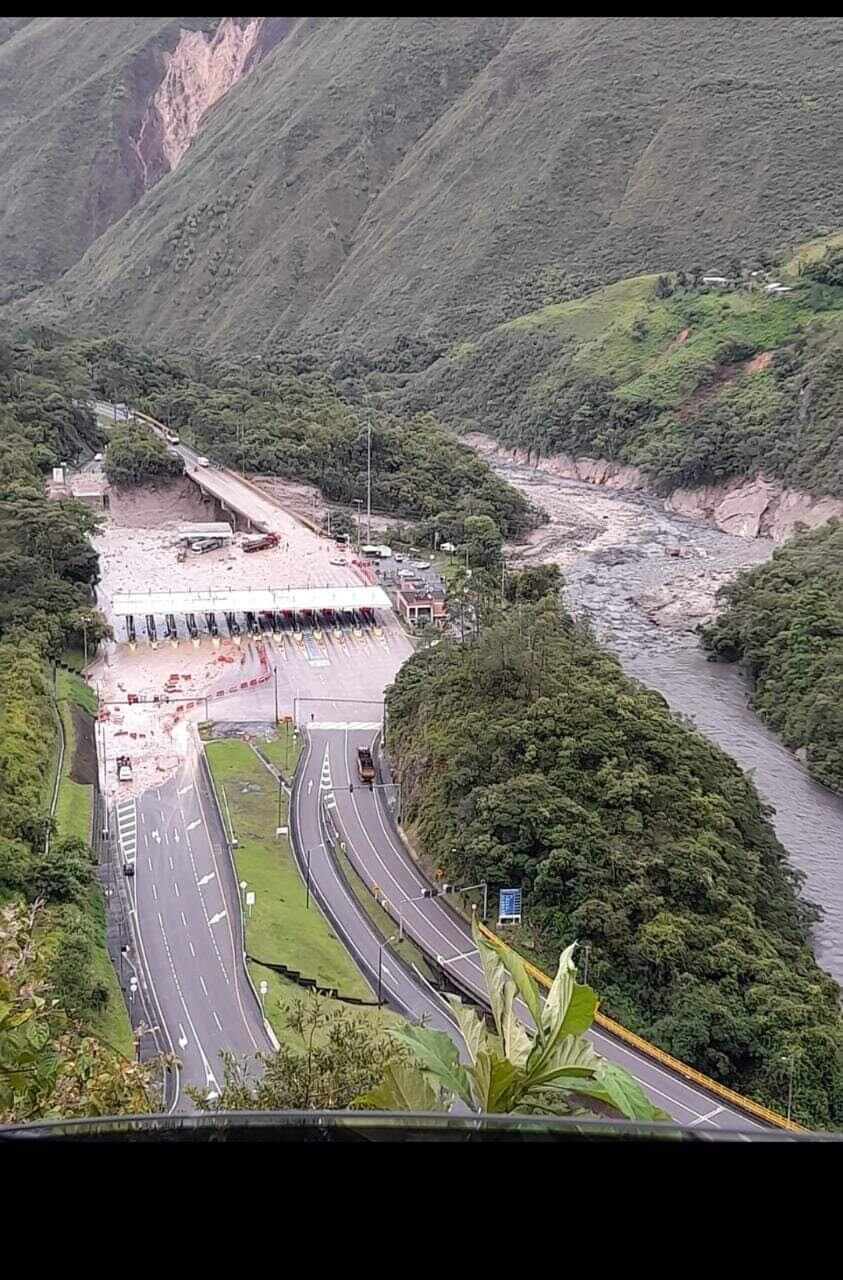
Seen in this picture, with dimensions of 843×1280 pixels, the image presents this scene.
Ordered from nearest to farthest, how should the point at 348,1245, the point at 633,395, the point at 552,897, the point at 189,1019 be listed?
the point at 348,1245, the point at 189,1019, the point at 552,897, the point at 633,395

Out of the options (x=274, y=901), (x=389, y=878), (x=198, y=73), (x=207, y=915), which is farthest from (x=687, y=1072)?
(x=198, y=73)

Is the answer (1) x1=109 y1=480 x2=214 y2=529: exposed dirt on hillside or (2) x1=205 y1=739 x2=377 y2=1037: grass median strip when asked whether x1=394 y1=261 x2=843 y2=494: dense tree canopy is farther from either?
(2) x1=205 y1=739 x2=377 y2=1037: grass median strip

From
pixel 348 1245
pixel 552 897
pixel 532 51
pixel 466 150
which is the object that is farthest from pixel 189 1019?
pixel 532 51

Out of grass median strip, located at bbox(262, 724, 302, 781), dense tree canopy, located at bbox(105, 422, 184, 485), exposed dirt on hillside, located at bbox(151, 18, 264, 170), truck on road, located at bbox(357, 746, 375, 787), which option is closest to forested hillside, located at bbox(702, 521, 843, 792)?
truck on road, located at bbox(357, 746, 375, 787)

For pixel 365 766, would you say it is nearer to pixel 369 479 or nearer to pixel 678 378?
pixel 369 479

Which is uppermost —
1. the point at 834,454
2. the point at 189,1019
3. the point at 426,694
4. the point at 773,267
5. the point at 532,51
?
the point at 532,51

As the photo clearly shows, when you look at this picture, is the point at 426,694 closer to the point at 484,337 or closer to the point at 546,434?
the point at 546,434

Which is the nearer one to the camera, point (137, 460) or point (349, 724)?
point (349, 724)

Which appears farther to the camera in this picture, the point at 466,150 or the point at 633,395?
the point at 466,150

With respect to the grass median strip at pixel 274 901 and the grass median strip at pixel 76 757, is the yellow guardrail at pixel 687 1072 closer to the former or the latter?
the grass median strip at pixel 274 901
